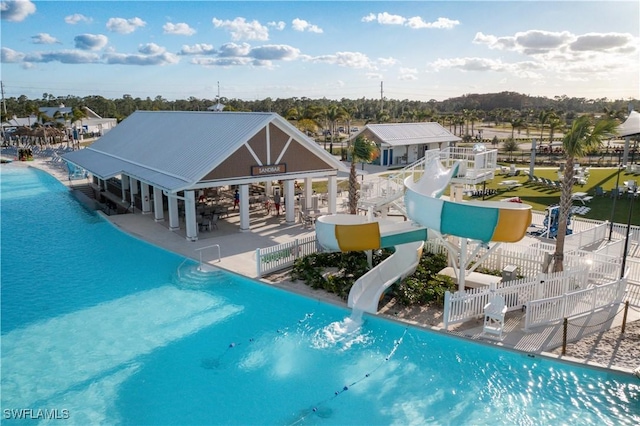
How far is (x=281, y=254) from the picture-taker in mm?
18562

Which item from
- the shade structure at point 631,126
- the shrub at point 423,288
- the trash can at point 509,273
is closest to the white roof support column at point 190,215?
the shrub at point 423,288

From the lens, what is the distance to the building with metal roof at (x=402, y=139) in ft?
149

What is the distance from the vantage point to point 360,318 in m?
14.6

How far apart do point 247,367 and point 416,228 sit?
7422 millimetres

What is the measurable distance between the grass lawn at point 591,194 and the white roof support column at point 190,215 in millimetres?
18581

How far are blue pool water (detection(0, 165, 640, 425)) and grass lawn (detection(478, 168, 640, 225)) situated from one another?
54.6ft

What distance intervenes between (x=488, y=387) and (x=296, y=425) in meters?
4.72

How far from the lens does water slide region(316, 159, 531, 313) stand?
1332cm

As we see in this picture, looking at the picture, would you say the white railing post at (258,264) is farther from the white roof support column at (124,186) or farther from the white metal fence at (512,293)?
the white roof support column at (124,186)

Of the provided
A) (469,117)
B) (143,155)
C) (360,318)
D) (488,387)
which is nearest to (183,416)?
(360,318)

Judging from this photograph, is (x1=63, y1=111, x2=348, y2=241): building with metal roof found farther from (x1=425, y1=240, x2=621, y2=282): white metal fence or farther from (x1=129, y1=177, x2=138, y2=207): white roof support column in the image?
(x1=425, y1=240, x2=621, y2=282): white metal fence

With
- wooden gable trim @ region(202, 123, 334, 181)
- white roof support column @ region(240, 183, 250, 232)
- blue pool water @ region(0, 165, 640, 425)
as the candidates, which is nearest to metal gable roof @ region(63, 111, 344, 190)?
wooden gable trim @ region(202, 123, 334, 181)

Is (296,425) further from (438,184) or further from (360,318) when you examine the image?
(438,184)

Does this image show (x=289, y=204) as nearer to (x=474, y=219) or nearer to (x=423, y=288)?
(x=423, y=288)
